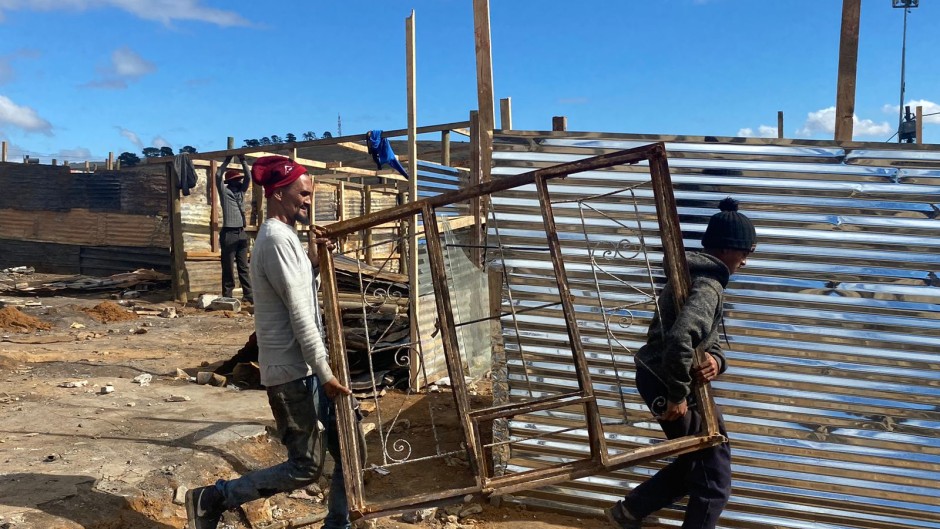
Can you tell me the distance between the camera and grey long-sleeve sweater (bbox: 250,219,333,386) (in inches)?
127

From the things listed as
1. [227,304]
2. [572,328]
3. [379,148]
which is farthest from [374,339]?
[227,304]

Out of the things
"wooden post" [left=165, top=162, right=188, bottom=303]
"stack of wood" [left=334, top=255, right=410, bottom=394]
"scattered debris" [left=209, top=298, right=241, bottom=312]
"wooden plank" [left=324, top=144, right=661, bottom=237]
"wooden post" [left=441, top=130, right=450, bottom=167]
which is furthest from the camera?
"wooden post" [left=165, top=162, right=188, bottom=303]

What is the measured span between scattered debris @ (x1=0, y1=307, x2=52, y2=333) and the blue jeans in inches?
331

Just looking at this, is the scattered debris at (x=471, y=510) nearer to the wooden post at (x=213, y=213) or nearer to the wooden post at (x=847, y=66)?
the wooden post at (x=847, y=66)

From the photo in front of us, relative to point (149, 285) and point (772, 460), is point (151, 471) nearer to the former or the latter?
point (772, 460)

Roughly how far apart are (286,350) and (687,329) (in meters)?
1.97

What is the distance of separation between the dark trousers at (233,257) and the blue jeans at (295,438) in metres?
9.54

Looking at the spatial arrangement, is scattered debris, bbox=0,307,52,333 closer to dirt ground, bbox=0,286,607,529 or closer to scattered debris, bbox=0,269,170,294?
dirt ground, bbox=0,286,607,529

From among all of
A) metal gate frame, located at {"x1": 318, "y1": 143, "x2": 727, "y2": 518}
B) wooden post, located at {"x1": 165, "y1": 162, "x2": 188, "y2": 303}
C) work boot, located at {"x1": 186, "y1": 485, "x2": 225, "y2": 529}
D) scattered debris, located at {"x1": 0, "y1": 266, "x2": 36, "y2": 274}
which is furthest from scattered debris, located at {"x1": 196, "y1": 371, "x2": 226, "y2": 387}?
scattered debris, located at {"x1": 0, "y1": 266, "x2": 36, "y2": 274}

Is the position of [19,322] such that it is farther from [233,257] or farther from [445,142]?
[445,142]

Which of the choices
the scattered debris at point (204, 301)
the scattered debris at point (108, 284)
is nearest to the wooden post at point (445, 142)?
the scattered debris at point (204, 301)

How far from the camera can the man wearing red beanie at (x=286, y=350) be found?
3232 millimetres

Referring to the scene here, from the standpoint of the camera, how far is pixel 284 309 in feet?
11.0

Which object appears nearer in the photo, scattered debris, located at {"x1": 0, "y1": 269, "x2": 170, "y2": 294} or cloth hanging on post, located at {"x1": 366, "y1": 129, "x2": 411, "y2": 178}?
cloth hanging on post, located at {"x1": 366, "y1": 129, "x2": 411, "y2": 178}
